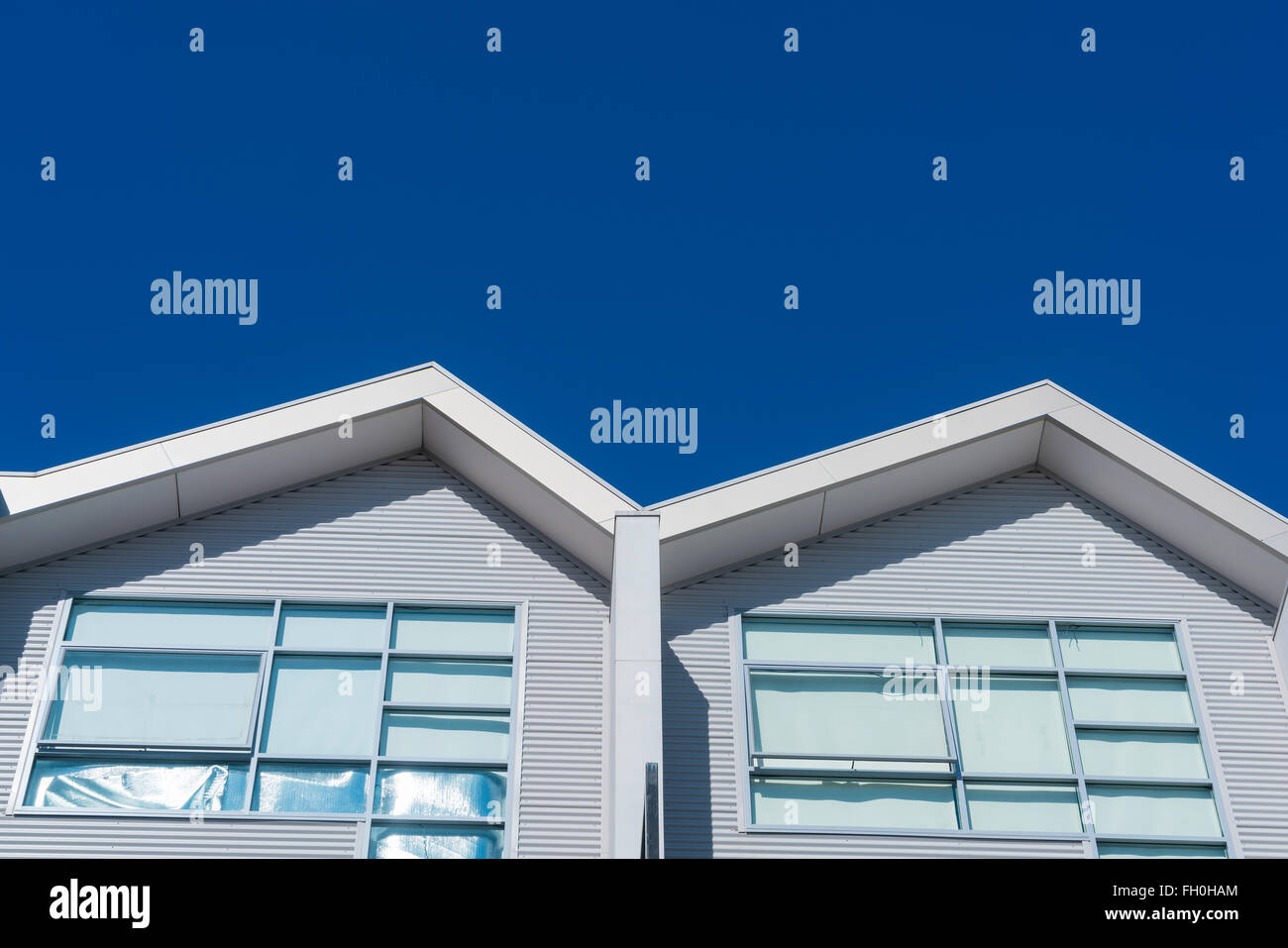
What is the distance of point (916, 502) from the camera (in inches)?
575

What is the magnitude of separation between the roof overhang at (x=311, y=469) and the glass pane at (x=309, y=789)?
3.06m

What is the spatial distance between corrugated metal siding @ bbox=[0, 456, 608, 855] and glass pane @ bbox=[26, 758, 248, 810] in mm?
212

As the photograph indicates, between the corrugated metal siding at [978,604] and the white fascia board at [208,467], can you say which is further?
the white fascia board at [208,467]

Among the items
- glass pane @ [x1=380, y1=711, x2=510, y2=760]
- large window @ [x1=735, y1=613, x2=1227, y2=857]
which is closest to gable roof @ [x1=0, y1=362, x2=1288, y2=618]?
large window @ [x1=735, y1=613, x2=1227, y2=857]

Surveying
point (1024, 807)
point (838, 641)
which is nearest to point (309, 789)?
point (838, 641)

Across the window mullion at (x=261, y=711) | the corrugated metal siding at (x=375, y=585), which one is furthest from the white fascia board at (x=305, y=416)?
the window mullion at (x=261, y=711)

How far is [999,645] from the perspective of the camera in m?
13.6

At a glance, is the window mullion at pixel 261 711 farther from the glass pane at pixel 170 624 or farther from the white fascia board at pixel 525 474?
the white fascia board at pixel 525 474

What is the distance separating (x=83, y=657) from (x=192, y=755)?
156 centimetres

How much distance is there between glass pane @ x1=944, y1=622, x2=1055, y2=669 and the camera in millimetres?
13469

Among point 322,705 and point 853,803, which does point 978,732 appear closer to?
point 853,803

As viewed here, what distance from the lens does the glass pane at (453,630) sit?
1336 centimetres
